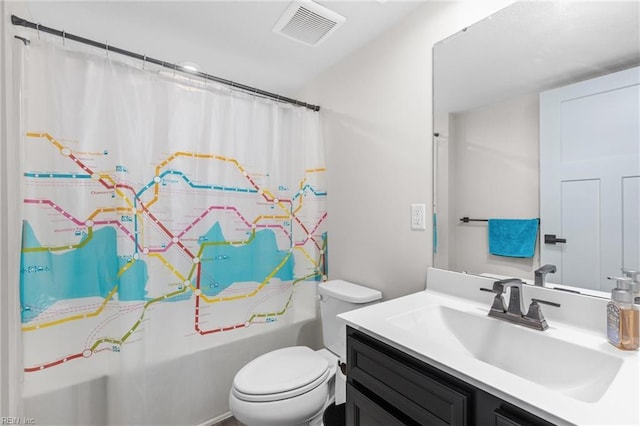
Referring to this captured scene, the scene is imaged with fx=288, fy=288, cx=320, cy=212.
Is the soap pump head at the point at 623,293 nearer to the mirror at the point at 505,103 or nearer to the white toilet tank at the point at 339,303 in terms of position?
the mirror at the point at 505,103

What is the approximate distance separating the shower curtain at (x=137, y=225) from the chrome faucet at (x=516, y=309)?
48.0 inches

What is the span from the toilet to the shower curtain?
0.36m

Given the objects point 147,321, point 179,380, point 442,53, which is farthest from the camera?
point 179,380

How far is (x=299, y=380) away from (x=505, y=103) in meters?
1.45

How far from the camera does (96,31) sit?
148 centimetres

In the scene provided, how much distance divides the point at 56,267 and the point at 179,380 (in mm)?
806

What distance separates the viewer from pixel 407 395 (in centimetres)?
77

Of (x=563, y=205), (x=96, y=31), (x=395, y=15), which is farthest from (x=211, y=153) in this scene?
(x=563, y=205)

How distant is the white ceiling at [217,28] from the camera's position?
135 centimetres

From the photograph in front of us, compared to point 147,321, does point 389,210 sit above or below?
above

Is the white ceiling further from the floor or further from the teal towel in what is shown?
the floor

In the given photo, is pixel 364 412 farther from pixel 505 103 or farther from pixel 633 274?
pixel 505 103

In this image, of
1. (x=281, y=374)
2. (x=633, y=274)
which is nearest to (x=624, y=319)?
(x=633, y=274)

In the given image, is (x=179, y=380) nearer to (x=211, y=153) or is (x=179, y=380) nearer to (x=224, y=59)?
(x=211, y=153)
